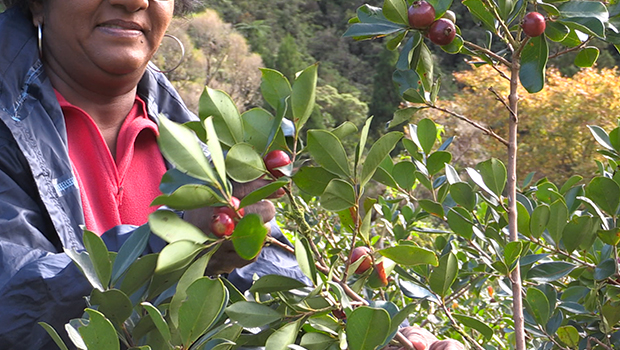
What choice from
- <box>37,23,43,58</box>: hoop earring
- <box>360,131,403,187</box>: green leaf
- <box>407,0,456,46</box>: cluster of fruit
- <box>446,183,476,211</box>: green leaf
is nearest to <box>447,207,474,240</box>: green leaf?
<box>446,183,476,211</box>: green leaf

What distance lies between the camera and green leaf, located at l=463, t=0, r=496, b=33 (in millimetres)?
962

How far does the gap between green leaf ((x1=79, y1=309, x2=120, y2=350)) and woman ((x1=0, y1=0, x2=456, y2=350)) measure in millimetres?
274

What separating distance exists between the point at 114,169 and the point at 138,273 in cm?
68

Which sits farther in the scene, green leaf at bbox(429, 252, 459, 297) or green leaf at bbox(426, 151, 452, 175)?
green leaf at bbox(426, 151, 452, 175)

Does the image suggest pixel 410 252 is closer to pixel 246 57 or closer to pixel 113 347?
pixel 113 347

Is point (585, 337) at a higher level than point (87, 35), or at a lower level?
lower

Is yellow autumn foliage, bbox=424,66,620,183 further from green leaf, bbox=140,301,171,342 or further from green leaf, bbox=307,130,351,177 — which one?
green leaf, bbox=140,301,171,342

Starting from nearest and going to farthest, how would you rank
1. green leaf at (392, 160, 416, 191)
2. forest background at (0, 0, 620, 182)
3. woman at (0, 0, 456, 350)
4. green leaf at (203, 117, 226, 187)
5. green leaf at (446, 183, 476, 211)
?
green leaf at (203, 117, 226, 187) < woman at (0, 0, 456, 350) < green leaf at (446, 183, 476, 211) < green leaf at (392, 160, 416, 191) < forest background at (0, 0, 620, 182)

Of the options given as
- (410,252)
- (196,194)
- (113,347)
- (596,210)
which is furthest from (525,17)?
(113,347)

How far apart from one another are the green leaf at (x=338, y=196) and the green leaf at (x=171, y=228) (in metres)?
0.13

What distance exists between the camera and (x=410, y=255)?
2.22 feet

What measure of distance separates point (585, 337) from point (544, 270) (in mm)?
123

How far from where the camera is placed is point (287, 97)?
25.4 inches

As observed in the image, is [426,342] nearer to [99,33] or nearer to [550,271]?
[550,271]
